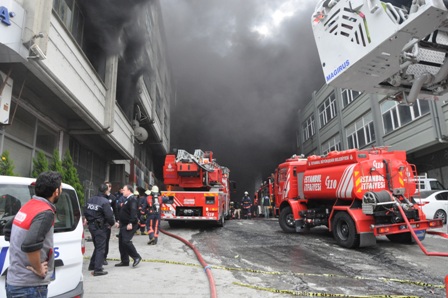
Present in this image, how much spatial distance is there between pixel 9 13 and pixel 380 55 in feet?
20.6

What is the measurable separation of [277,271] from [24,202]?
12.5 ft

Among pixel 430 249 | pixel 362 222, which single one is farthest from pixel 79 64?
pixel 430 249

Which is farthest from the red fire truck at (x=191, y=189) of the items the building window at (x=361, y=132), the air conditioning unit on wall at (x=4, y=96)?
the building window at (x=361, y=132)

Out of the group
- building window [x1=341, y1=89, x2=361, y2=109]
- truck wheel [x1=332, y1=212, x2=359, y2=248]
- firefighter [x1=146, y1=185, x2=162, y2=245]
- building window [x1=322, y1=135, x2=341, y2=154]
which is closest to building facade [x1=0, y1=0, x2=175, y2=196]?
firefighter [x1=146, y1=185, x2=162, y2=245]

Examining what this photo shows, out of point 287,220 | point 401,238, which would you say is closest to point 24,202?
point 401,238

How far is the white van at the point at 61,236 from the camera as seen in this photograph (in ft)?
9.39

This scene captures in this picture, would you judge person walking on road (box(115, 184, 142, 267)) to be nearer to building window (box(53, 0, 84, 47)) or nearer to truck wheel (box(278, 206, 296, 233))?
truck wheel (box(278, 206, 296, 233))

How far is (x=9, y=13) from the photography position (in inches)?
233

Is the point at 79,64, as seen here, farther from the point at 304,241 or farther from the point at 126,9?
the point at 304,241

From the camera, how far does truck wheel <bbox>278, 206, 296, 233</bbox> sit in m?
10.1

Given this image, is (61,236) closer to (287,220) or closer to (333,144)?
(287,220)

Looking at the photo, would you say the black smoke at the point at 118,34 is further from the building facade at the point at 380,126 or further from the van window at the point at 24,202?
the building facade at the point at 380,126

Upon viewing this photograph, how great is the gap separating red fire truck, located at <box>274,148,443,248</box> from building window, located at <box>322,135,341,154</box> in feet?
47.2

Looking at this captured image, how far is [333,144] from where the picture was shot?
24.3 meters
